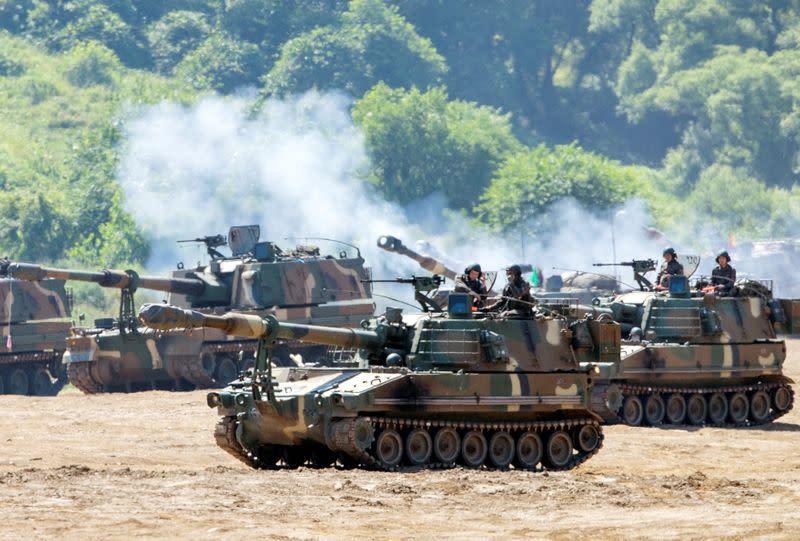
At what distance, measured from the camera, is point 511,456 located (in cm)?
2325

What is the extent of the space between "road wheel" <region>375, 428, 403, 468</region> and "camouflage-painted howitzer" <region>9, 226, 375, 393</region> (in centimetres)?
1338

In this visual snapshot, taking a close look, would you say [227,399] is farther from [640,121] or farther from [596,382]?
[640,121]

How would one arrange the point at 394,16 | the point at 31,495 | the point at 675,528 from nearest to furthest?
the point at 675,528 → the point at 31,495 → the point at 394,16

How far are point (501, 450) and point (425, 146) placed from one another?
4804 centimetres

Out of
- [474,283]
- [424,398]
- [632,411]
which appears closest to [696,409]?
[632,411]

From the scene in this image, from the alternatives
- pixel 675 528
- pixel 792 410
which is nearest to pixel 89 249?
pixel 792 410

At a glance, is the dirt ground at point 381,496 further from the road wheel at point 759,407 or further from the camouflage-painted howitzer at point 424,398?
the road wheel at point 759,407

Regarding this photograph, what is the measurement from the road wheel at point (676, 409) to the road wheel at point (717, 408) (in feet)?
1.71

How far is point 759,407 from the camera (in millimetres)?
31906

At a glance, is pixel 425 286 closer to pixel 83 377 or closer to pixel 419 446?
pixel 419 446

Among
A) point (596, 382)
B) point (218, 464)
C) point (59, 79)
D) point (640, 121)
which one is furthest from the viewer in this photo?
point (640, 121)

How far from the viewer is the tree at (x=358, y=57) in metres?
76.0

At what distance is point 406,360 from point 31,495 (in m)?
5.93

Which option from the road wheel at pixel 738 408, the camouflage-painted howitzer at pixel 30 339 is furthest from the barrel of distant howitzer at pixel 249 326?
the camouflage-painted howitzer at pixel 30 339
